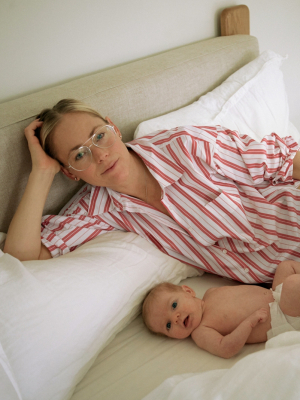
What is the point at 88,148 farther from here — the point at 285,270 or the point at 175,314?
the point at 285,270

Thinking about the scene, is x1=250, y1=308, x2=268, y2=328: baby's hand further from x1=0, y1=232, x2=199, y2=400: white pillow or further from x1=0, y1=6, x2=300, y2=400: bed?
x1=0, y1=232, x2=199, y2=400: white pillow

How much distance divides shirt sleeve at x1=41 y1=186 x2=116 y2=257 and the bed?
2.6 inches

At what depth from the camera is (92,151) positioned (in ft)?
4.40

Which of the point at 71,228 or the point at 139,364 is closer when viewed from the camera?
the point at 139,364

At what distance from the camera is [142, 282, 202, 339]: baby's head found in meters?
1.25

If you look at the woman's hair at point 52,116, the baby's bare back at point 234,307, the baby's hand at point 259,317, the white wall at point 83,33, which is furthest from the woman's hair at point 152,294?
the white wall at point 83,33

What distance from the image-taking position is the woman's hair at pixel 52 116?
133cm

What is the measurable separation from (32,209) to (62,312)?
0.42 metres

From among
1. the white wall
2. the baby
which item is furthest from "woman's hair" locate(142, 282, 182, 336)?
the white wall

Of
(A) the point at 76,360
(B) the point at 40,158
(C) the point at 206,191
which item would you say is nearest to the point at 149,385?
(A) the point at 76,360

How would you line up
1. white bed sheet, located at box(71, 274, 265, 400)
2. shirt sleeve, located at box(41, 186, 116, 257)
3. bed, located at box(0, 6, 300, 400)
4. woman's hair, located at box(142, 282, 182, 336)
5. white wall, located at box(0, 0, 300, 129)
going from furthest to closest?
white wall, located at box(0, 0, 300, 129), shirt sleeve, located at box(41, 186, 116, 257), woman's hair, located at box(142, 282, 182, 336), white bed sheet, located at box(71, 274, 265, 400), bed, located at box(0, 6, 300, 400)

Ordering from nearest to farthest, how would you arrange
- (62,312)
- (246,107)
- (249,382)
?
(249,382)
(62,312)
(246,107)

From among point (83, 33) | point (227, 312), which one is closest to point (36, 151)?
point (83, 33)

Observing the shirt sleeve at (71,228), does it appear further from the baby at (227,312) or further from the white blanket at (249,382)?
the white blanket at (249,382)
